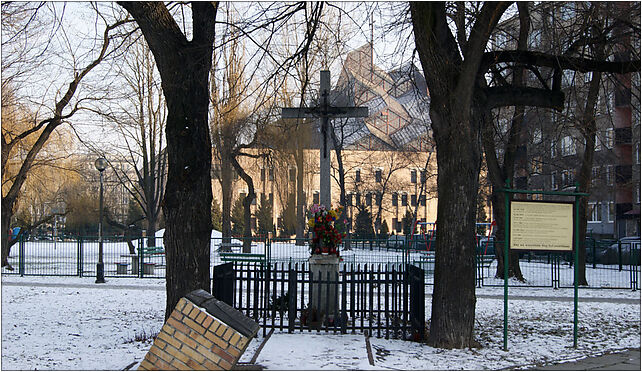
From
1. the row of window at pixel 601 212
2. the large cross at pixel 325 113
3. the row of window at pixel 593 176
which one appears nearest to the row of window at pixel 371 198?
the row of window at pixel 601 212

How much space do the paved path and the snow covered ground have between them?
26cm

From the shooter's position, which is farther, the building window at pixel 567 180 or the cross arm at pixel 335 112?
the building window at pixel 567 180

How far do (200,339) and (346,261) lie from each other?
813 inches

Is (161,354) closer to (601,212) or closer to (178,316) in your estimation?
(178,316)

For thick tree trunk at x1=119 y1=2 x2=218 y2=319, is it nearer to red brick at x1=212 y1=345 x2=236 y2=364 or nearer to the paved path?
red brick at x1=212 y1=345 x2=236 y2=364

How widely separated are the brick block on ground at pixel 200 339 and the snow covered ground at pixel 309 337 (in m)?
1.65

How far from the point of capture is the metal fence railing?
22.0m

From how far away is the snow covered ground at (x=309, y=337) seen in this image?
27.7 ft

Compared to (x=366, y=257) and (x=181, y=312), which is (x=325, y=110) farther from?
(x=366, y=257)

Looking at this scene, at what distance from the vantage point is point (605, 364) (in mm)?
8891

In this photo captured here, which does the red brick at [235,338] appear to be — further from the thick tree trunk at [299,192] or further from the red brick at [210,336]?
the thick tree trunk at [299,192]

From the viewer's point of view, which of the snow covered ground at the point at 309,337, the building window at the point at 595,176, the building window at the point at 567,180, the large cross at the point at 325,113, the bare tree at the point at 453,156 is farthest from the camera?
the building window at the point at 567,180

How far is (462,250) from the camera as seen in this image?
962cm

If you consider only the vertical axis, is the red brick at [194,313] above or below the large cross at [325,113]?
below
